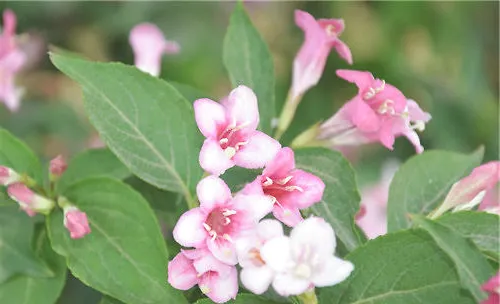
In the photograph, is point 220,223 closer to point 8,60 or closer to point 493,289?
point 493,289

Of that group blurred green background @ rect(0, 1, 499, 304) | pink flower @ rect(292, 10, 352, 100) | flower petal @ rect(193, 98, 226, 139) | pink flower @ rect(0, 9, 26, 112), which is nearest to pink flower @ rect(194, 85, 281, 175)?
flower petal @ rect(193, 98, 226, 139)

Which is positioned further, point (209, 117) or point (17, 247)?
point (17, 247)

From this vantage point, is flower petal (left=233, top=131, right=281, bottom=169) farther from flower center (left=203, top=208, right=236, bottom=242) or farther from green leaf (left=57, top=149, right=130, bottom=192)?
green leaf (left=57, top=149, right=130, bottom=192)

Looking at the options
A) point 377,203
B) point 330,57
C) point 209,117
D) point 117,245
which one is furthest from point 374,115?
point 330,57

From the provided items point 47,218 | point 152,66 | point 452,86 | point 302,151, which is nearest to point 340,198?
point 302,151

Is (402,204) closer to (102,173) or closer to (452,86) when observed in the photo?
(102,173)

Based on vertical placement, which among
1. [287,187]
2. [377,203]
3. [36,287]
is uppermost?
[287,187]
